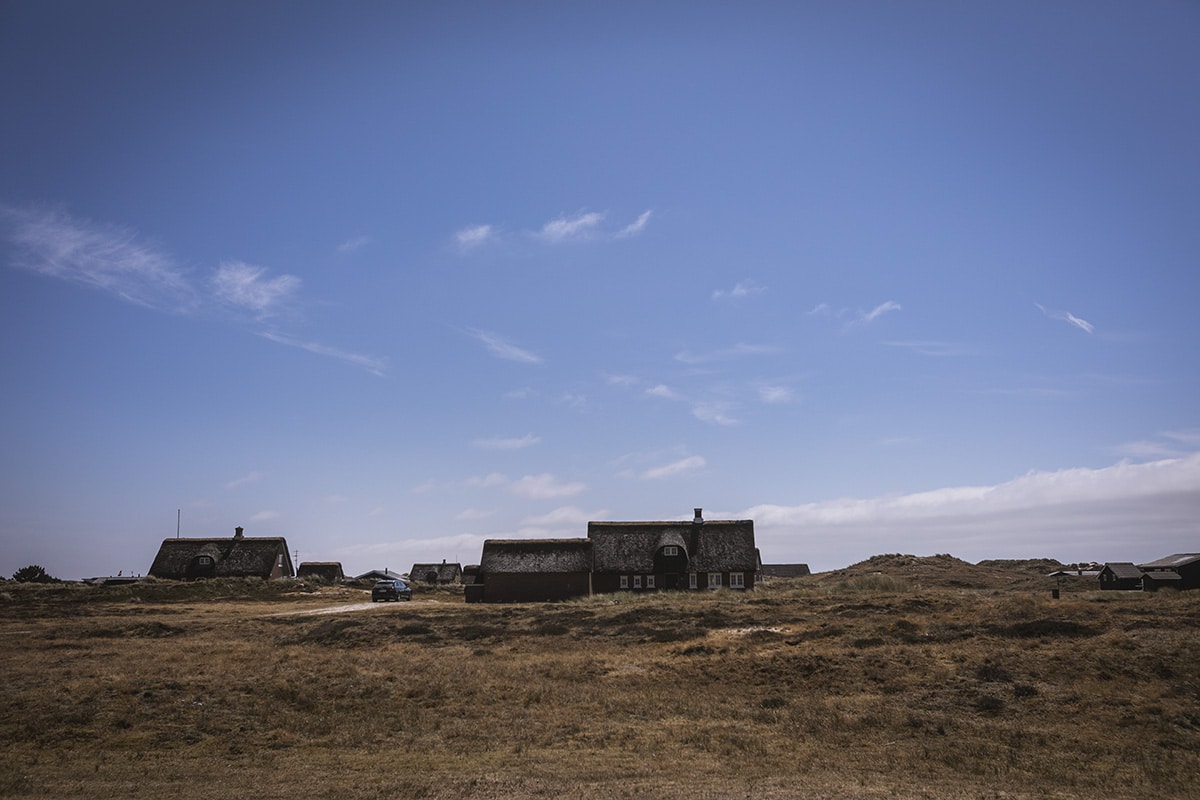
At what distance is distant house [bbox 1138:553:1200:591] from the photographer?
215 feet

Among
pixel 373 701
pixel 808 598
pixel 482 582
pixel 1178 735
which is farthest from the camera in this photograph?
pixel 482 582

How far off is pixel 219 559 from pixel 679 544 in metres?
49.5

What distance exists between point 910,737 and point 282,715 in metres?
Answer: 16.0

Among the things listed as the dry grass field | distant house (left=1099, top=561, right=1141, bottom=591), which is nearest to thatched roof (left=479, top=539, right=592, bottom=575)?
the dry grass field

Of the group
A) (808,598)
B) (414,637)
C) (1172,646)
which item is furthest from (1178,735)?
(808,598)

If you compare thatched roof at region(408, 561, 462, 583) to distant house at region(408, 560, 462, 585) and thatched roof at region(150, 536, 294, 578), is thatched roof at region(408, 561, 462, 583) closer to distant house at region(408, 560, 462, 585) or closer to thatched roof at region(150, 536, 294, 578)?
distant house at region(408, 560, 462, 585)

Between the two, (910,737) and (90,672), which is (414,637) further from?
(910,737)

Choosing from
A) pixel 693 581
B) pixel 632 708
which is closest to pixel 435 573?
pixel 693 581

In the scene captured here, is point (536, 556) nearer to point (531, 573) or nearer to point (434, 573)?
point (531, 573)

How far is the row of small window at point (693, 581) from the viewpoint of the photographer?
230 ft

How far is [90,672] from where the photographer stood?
87.2 ft

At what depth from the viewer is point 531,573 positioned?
6781 centimetres

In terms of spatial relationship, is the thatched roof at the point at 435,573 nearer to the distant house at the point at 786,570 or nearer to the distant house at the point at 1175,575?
the distant house at the point at 786,570

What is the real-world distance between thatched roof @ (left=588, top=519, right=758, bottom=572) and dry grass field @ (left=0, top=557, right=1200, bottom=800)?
29507 millimetres
